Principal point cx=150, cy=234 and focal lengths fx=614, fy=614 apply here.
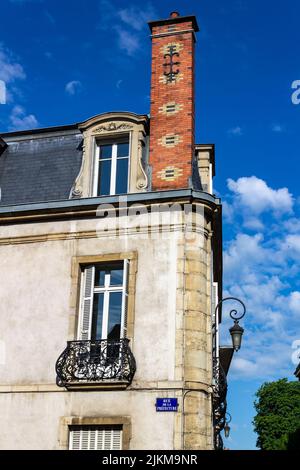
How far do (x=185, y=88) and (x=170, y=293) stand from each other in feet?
15.8

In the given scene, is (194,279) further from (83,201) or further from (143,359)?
(83,201)

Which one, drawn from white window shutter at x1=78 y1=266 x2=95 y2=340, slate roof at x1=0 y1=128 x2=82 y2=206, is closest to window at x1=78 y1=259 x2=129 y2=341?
white window shutter at x1=78 y1=266 x2=95 y2=340

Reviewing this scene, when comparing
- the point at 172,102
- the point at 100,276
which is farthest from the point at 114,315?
the point at 172,102

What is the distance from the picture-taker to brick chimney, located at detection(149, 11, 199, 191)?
13148mm

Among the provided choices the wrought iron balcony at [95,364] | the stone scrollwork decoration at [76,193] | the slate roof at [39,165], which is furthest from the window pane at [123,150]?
the wrought iron balcony at [95,364]

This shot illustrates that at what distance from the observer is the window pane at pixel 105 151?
13.9 metres

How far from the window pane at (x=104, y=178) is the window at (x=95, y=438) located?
194 inches

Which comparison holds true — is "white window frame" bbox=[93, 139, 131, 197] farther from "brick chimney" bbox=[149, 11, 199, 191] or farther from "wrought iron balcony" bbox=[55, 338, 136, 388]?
"wrought iron balcony" bbox=[55, 338, 136, 388]

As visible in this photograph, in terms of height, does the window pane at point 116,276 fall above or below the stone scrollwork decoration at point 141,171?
below

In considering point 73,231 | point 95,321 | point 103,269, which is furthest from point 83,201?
point 95,321

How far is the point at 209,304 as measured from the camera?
1236 cm

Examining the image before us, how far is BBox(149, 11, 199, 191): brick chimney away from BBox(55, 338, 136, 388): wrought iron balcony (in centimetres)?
354

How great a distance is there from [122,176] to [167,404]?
506cm

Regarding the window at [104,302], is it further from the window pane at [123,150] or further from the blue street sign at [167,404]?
the window pane at [123,150]
